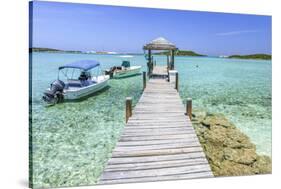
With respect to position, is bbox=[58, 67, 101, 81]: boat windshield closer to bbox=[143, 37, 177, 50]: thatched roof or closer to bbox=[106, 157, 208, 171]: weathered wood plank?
bbox=[143, 37, 177, 50]: thatched roof

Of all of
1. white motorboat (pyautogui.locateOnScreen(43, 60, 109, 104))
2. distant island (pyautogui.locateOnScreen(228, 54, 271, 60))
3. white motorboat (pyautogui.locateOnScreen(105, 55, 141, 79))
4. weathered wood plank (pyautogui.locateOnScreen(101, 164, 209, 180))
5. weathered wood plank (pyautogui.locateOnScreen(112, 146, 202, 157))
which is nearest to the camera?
weathered wood plank (pyautogui.locateOnScreen(101, 164, 209, 180))

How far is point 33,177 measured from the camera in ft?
12.8

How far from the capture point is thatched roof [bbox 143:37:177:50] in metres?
4.66

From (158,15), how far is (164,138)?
1653mm

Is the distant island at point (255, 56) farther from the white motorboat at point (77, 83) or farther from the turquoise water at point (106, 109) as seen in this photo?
the white motorboat at point (77, 83)

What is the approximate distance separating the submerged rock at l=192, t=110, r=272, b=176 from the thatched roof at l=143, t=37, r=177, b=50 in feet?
3.55

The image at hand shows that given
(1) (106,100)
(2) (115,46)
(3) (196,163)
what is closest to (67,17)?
(2) (115,46)

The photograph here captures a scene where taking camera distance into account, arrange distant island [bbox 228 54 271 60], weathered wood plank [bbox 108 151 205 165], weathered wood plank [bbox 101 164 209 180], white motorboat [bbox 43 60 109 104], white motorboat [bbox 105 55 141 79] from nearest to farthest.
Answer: weathered wood plank [bbox 101 164 209 180], weathered wood plank [bbox 108 151 205 165], white motorboat [bbox 43 60 109 104], white motorboat [bbox 105 55 141 79], distant island [bbox 228 54 271 60]

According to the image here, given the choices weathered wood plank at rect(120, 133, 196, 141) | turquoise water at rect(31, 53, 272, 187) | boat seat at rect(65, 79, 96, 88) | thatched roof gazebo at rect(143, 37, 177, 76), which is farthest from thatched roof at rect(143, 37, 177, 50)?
weathered wood plank at rect(120, 133, 196, 141)

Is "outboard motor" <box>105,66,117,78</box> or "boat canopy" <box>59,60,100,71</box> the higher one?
"boat canopy" <box>59,60,100,71</box>

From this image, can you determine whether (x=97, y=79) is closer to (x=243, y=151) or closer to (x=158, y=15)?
(x=158, y=15)

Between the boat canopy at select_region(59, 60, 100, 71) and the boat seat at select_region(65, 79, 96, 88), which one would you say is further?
the boat seat at select_region(65, 79, 96, 88)

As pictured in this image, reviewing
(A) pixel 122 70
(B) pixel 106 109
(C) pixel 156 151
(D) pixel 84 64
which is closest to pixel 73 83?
(D) pixel 84 64

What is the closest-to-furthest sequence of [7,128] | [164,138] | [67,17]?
[7,128] → [67,17] → [164,138]
